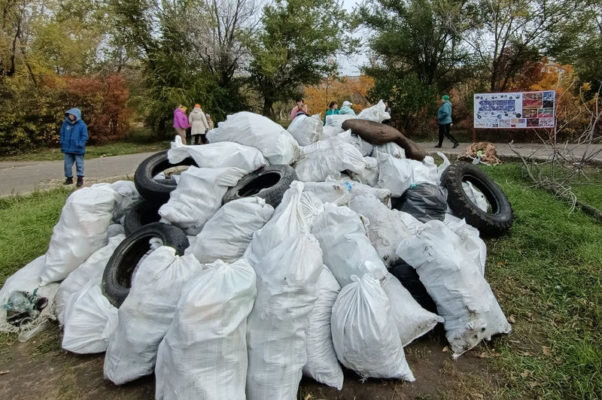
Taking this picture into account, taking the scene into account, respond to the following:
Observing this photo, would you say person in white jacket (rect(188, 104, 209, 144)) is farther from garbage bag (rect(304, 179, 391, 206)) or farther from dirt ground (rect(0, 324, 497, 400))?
dirt ground (rect(0, 324, 497, 400))

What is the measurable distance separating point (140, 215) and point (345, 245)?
7.23 feet

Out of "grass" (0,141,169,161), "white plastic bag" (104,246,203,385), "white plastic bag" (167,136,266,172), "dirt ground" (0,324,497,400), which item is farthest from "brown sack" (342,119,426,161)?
"grass" (0,141,169,161)

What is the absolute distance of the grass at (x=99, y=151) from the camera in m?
11.2

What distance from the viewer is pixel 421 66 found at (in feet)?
52.5

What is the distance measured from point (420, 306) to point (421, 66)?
613 inches

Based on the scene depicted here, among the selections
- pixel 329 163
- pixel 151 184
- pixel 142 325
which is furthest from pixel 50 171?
pixel 142 325

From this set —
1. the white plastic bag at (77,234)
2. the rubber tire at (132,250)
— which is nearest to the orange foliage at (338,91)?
the white plastic bag at (77,234)

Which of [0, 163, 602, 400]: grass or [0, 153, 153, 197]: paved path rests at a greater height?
[0, 153, 153, 197]: paved path

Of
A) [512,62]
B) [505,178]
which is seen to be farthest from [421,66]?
[505,178]

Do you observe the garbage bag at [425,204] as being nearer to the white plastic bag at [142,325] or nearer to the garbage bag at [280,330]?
the garbage bag at [280,330]

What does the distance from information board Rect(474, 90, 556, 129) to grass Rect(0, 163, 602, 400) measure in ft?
19.1

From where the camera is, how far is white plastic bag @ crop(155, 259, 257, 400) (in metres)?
1.70

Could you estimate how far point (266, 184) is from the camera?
384cm

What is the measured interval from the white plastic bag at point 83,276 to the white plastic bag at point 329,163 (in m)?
1.96
